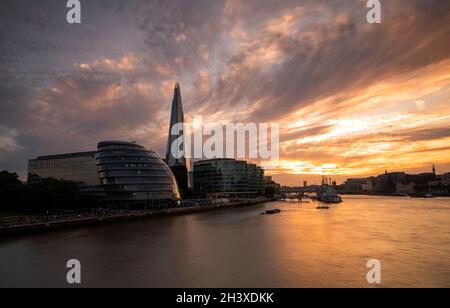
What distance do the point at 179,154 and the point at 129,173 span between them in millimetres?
85491

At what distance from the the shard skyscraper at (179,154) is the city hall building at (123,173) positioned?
68625mm

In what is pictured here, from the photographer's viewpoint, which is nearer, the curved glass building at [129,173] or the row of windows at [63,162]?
the curved glass building at [129,173]

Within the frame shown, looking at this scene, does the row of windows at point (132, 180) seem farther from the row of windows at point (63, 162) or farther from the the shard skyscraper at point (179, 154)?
the the shard skyscraper at point (179, 154)

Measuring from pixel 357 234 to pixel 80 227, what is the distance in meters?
41.0

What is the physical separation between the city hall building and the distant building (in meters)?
86.6

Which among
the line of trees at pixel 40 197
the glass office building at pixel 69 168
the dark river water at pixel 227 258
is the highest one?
the glass office building at pixel 69 168

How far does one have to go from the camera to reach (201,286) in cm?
2127

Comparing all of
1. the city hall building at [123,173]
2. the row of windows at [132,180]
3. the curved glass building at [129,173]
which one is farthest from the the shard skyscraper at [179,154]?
the row of windows at [132,180]

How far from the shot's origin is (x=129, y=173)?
75.6 m

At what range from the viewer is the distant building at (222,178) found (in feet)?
571

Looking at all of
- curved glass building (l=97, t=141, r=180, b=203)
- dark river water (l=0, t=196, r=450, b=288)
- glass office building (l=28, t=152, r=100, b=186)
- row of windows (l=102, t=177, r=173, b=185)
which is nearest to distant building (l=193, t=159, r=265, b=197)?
glass office building (l=28, t=152, r=100, b=186)
